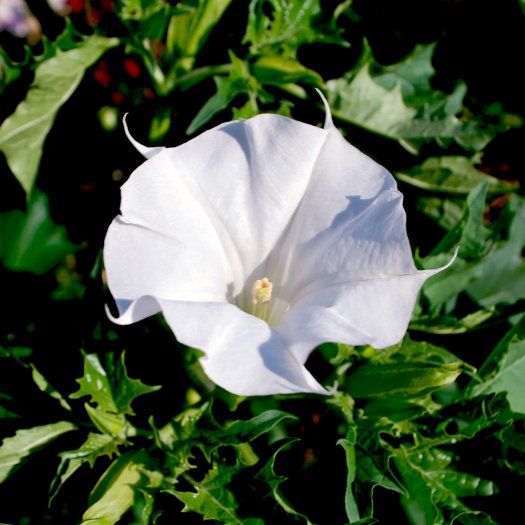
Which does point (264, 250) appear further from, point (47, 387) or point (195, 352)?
point (47, 387)

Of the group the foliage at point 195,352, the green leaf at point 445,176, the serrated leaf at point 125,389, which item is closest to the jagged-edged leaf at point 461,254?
the foliage at point 195,352

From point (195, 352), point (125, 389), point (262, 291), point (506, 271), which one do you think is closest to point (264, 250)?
point (262, 291)

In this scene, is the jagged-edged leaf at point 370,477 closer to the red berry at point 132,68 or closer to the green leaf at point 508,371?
the green leaf at point 508,371

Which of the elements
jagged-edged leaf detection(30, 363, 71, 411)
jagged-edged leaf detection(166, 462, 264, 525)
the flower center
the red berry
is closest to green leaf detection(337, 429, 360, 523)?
jagged-edged leaf detection(166, 462, 264, 525)

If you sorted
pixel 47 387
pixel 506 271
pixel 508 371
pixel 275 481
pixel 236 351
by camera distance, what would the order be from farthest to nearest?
1. pixel 506 271
2. pixel 508 371
3. pixel 47 387
4. pixel 275 481
5. pixel 236 351

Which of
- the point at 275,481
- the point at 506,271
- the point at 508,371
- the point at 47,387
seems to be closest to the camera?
the point at 275,481

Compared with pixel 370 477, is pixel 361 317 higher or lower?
higher

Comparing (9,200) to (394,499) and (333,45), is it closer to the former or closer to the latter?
(333,45)
